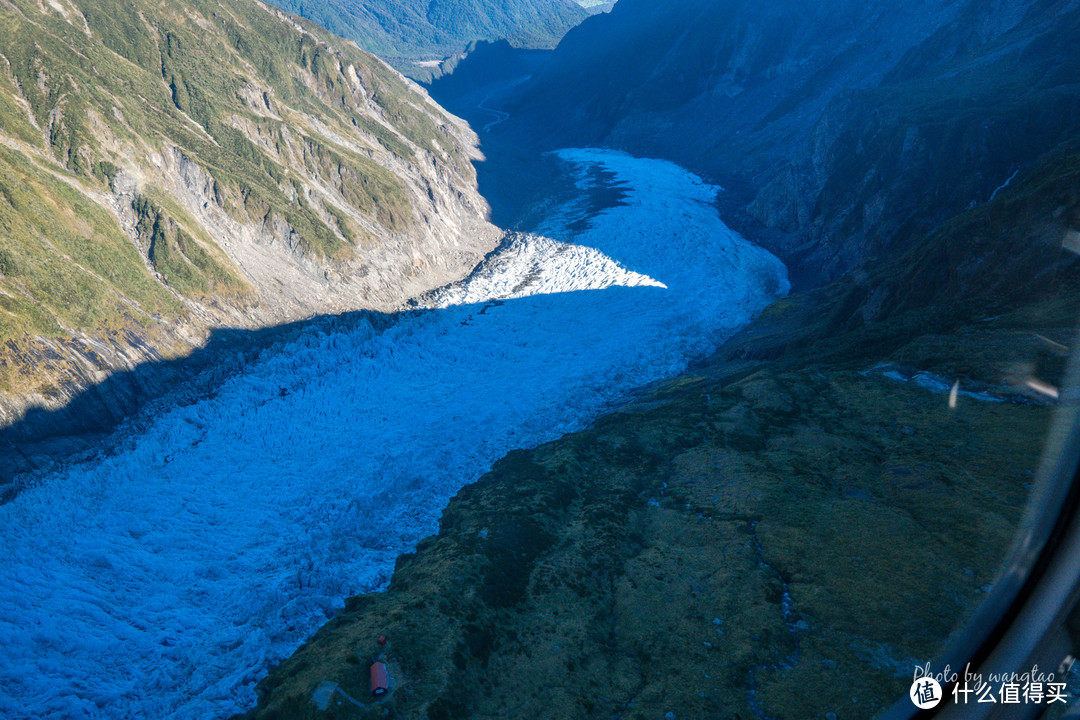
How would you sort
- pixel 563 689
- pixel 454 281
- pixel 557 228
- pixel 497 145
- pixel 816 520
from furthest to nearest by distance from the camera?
1. pixel 497 145
2. pixel 557 228
3. pixel 454 281
4. pixel 816 520
5. pixel 563 689

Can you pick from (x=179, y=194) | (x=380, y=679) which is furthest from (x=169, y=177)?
(x=380, y=679)

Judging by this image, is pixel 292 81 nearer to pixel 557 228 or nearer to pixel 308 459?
pixel 557 228

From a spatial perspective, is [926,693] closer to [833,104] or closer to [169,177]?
[169,177]

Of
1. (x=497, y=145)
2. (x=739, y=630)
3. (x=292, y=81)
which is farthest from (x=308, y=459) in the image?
(x=497, y=145)

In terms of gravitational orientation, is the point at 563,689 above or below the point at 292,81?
below

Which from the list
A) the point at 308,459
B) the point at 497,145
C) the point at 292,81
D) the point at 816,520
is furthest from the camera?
the point at 497,145

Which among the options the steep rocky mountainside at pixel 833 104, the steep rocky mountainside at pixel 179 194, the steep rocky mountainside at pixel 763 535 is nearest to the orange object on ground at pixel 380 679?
the steep rocky mountainside at pixel 763 535

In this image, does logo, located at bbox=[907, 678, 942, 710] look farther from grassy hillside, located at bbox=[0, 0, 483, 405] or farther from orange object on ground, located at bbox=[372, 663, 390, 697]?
grassy hillside, located at bbox=[0, 0, 483, 405]
